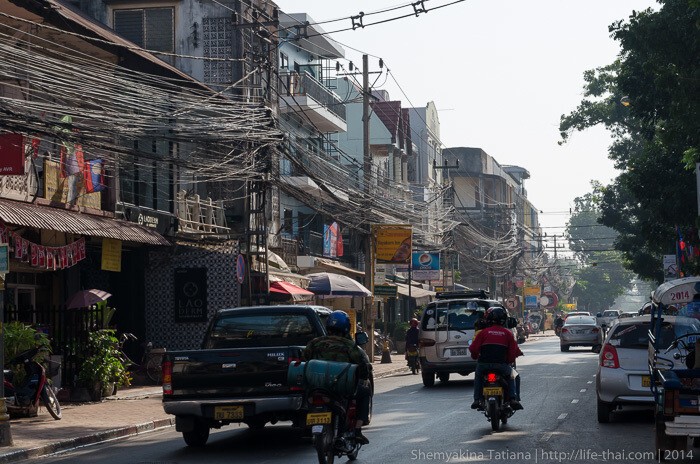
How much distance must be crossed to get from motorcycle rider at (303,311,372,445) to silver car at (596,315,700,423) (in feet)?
17.7

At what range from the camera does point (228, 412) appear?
47.3ft

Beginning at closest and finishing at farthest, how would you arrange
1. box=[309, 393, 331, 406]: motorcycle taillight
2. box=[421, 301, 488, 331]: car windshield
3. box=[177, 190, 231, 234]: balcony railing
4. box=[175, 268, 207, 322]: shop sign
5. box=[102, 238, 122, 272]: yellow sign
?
1. box=[309, 393, 331, 406]: motorcycle taillight
2. box=[421, 301, 488, 331]: car windshield
3. box=[102, 238, 122, 272]: yellow sign
4. box=[175, 268, 207, 322]: shop sign
5. box=[177, 190, 231, 234]: balcony railing

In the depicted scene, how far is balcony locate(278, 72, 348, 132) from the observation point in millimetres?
44125

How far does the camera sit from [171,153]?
31812 mm

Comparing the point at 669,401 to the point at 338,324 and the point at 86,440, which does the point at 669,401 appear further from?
the point at 86,440

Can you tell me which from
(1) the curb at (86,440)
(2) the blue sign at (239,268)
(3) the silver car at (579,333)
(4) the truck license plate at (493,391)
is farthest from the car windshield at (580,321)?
(4) the truck license plate at (493,391)

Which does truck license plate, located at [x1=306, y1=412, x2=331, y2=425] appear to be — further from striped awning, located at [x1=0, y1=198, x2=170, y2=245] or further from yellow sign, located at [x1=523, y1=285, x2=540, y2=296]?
yellow sign, located at [x1=523, y1=285, x2=540, y2=296]

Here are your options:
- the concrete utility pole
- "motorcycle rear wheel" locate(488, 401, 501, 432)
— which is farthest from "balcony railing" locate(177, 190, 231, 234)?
"motorcycle rear wheel" locate(488, 401, 501, 432)

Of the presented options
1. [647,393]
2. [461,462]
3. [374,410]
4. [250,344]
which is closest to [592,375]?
[374,410]

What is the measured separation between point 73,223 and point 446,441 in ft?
39.3

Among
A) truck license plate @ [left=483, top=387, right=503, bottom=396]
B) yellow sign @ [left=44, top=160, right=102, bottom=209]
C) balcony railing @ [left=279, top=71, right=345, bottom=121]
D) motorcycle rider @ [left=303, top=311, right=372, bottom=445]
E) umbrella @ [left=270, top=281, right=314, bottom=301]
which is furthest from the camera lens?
balcony railing @ [left=279, top=71, right=345, bottom=121]

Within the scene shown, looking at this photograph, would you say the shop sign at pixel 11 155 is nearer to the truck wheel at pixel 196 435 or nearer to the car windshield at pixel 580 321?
the truck wheel at pixel 196 435

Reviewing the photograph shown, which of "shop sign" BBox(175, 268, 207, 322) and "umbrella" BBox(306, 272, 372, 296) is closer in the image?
"shop sign" BBox(175, 268, 207, 322)

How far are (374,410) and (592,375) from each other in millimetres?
11799
